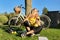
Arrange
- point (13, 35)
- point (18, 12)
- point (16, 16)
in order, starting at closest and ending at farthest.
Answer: point (13, 35) → point (18, 12) → point (16, 16)

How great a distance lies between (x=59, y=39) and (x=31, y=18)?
1.31 metres

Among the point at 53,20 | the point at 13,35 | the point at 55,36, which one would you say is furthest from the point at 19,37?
the point at 53,20

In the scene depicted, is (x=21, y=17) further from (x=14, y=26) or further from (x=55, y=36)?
(x=55, y=36)

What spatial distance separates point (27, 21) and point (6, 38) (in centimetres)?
104

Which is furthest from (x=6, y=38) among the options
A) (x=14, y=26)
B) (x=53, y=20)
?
(x=53, y=20)

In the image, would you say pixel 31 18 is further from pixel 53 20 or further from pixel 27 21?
pixel 53 20

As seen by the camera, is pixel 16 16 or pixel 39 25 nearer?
pixel 39 25

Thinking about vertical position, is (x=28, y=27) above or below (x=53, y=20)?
above

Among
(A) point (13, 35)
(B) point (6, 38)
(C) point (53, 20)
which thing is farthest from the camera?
(C) point (53, 20)

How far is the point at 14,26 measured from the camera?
11.6m

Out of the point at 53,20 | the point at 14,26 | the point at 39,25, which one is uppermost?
the point at 39,25

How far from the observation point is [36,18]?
9.09m

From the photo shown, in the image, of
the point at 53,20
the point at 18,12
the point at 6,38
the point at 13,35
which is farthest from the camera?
the point at 53,20

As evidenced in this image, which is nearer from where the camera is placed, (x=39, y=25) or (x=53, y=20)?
(x=39, y=25)
